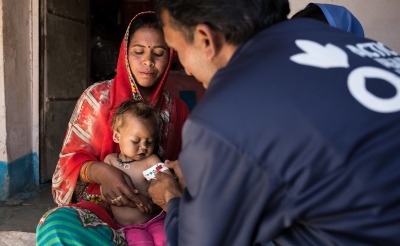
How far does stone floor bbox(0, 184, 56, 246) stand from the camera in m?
3.19

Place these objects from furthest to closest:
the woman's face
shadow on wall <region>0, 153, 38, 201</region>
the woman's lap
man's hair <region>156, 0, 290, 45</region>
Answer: shadow on wall <region>0, 153, 38, 201</region> < the woman's face < the woman's lap < man's hair <region>156, 0, 290, 45</region>

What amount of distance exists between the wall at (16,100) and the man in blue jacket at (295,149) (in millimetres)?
3208

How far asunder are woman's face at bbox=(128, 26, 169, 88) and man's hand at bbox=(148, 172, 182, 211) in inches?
29.3

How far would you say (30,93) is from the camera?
4.25 meters

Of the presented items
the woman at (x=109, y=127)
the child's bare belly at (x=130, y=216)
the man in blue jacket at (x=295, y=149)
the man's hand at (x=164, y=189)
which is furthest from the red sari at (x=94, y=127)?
the man in blue jacket at (x=295, y=149)

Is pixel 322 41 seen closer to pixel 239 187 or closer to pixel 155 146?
pixel 239 187

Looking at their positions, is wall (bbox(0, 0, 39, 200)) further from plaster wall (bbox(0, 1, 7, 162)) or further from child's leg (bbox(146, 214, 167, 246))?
child's leg (bbox(146, 214, 167, 246))

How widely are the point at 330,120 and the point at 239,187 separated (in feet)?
0.85

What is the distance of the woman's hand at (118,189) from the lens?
2.13 meters

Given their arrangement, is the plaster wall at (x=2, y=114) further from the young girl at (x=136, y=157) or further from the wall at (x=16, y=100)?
the young girl at (x=136, y=157)

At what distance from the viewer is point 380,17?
3580 millimetres

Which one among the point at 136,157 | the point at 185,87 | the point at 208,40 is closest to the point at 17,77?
the point at 185,87

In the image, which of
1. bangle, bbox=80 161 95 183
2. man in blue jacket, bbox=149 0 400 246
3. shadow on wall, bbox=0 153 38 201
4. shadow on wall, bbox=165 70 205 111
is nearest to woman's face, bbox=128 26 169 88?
bangle, bbox=80 161 95 183

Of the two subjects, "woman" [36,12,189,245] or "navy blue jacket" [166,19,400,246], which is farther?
"woman" [36,12,189,245]
